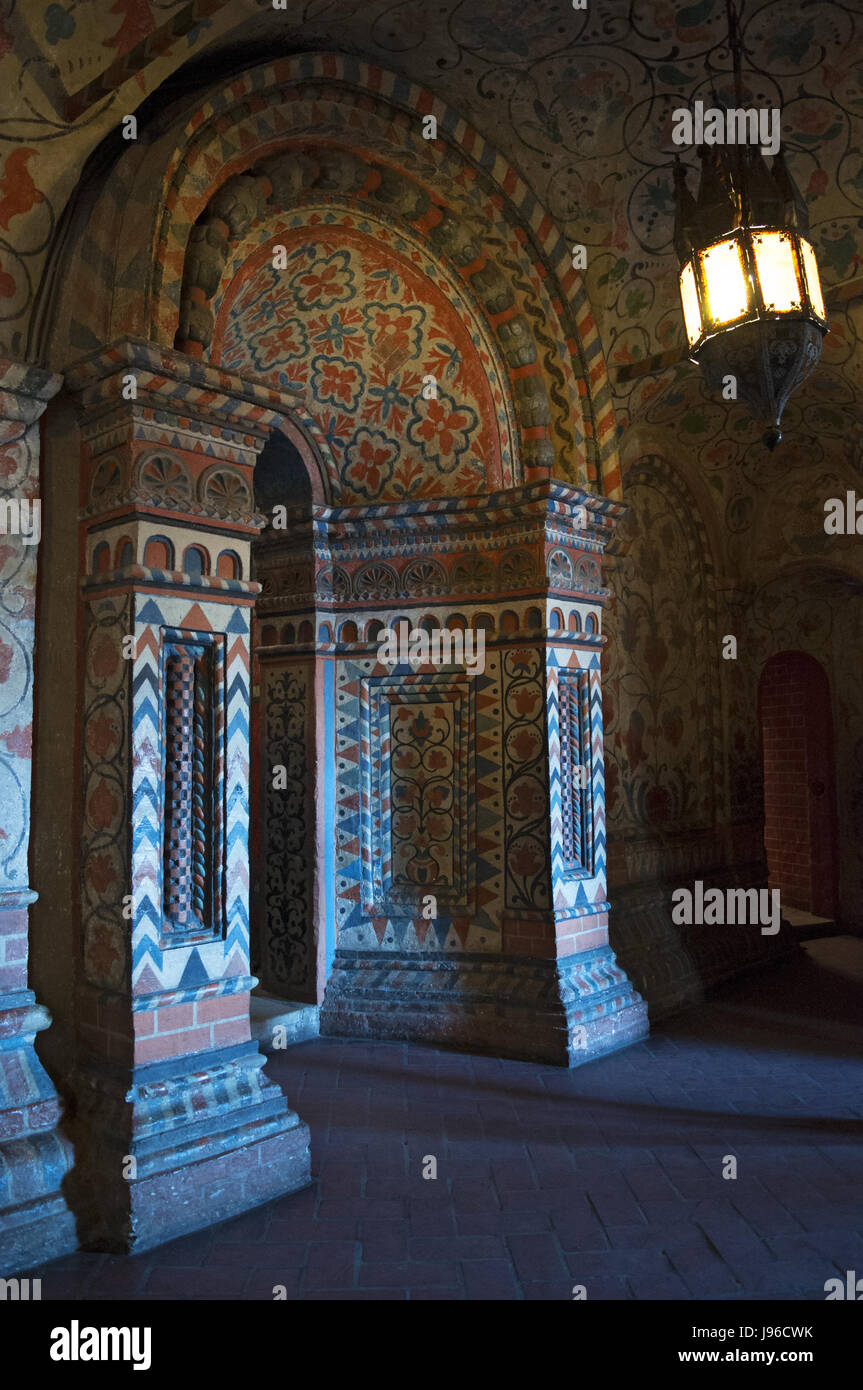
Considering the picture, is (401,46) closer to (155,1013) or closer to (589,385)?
(589,385)

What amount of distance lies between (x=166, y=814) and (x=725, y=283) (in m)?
2.79

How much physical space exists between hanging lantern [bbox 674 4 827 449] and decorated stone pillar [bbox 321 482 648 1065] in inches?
79.1

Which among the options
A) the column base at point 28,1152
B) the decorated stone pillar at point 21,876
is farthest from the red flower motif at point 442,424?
the column base at point 28,1152

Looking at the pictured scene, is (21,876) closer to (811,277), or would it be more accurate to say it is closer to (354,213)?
(811,277)

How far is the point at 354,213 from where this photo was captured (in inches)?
198

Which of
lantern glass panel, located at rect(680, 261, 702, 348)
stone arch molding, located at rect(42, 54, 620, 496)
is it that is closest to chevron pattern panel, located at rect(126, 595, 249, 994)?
stone arch molding, located at rect(42, 54, 620, 496)

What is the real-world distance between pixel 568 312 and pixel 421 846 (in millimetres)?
3336

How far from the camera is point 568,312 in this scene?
5676mm

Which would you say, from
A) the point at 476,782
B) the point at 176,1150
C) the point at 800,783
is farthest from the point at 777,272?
the point at 800,783

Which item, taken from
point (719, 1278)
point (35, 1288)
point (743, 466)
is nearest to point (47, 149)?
point (35, 1288)

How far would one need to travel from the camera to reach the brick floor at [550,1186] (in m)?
2.92

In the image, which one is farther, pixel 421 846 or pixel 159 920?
pixel 421 846

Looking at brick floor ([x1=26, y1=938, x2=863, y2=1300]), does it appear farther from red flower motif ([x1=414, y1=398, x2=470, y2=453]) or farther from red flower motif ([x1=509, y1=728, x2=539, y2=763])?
red flower motif ([x1=414, y1=398, x2=470, y2=453])

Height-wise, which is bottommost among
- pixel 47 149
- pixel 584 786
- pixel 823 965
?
pixel 823 965
